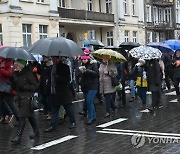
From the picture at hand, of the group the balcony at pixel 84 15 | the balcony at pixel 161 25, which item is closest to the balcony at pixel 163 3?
the balcony at pixel 161 25

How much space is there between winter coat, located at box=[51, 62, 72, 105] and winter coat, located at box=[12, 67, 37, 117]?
0.87 metres

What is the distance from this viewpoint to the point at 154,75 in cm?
1126

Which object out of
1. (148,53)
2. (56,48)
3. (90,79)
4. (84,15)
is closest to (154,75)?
(148,53)

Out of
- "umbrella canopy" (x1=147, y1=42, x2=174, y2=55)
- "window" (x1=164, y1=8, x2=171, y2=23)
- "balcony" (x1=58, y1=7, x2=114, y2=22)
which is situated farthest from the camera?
"window" (x1=164, y1=8, x2=171, y2=23)

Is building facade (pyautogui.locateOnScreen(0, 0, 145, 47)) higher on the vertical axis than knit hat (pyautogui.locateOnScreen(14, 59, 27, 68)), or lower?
higher

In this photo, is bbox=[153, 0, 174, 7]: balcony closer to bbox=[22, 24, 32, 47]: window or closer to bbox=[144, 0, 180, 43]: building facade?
bbox=[144, 0, 180, 43]: building facade

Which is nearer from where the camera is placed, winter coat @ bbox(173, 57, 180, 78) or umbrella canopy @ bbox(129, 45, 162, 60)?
umbrella canopy @ bbox(129, 45, 162, 60)

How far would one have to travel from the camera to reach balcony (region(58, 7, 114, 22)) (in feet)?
100

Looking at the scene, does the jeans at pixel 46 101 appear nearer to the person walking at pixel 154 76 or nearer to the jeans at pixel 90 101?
the jeans at pixel 90 101

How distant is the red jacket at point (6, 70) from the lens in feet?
32.1

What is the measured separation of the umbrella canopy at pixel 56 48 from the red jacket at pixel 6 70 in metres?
1.23

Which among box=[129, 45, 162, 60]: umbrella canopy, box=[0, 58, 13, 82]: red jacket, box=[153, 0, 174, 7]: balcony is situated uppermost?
box=[153, 0, 174, 7]: balcony

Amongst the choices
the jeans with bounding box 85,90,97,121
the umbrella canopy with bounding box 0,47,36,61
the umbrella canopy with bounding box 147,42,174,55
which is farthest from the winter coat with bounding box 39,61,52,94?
the umbrella canopy with bounding box 147,42,174,55

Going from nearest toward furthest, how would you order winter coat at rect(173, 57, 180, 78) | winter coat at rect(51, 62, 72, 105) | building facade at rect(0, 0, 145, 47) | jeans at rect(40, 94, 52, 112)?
winter coat at rect(51, 62, 72, 105)
jeans at rect(40, 94, 52, 112)
winter coat at rect(173, 57, 180, 78)
building facade at rect(0, 0, 145, 47)
